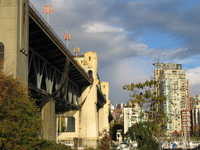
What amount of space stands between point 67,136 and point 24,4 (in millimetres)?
60702

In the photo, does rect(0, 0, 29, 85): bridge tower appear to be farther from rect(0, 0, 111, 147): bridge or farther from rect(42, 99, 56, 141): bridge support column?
rect(42, 99, 56, 141): bridge support column

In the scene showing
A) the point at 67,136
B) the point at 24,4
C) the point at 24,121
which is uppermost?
the point at 24,4

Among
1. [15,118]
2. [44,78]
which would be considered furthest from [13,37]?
[44,78]

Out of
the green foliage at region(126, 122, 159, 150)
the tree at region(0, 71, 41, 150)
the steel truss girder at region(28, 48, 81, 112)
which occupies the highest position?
the steel truss girder at region(28, 48, 81, 112)

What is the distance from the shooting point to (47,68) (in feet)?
164

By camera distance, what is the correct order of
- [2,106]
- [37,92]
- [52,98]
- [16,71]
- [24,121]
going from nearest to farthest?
[2,106] → [24,121] → [16,71] → [37,92] → [52,98]

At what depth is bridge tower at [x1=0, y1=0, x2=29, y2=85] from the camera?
27016mm

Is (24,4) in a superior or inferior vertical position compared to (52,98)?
superior

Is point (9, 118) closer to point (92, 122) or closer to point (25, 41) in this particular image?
point (25, 41)

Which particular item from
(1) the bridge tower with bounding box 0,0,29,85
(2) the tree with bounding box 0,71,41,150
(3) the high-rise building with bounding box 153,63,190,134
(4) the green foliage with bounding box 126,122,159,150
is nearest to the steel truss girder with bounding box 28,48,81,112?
(1) the bridge tower with bounding box 0,0,29,85

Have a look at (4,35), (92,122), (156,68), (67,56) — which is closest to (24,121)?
(4,35)

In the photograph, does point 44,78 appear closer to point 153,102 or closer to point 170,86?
point 153,102

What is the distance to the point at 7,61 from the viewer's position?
88.5 feet

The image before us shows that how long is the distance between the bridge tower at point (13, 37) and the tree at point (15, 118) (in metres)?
2.89
